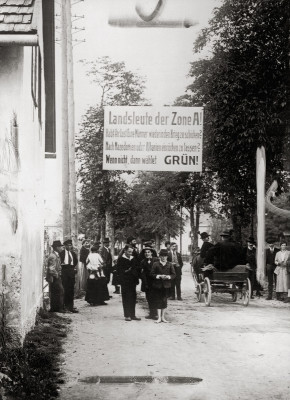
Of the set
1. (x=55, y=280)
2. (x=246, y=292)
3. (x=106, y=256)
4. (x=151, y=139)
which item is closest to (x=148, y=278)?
(x=55, y=280)

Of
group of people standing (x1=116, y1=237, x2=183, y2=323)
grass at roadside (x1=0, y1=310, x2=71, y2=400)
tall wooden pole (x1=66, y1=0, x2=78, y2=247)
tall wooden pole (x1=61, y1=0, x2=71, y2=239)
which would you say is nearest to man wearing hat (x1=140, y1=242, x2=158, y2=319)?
group of people standing (x1=116, y1=237, x2=183, y2=323)

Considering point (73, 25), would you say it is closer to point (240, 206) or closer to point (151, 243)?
point (240, 206)

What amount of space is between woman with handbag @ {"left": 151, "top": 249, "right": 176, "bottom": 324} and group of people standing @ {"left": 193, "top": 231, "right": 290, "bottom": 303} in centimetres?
246

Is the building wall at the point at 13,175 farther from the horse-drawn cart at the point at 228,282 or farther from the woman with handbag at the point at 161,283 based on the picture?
the horse-drawn cart at the point at 228,282

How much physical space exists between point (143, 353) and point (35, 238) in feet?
10.9

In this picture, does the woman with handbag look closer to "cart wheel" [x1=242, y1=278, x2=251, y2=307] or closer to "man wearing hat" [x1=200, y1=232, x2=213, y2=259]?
"cart wheel" [x1=242, y1=278, x2=251, y2=307]

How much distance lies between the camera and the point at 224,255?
15539 mm

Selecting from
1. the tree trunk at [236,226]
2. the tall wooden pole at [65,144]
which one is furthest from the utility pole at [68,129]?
the tree trunk at [236,226]

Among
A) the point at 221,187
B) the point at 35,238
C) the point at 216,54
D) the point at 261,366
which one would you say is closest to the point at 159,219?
the point at 221,187

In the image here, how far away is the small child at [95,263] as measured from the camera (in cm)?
1645

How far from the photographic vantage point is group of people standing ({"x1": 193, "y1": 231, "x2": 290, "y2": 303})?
15430 mm

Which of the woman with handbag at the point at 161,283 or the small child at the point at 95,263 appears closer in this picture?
the woman with handbag at the point at 161,283

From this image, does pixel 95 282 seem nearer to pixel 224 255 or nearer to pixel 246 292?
pixel 224 255

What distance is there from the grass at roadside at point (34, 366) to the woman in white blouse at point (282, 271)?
26.2ft
